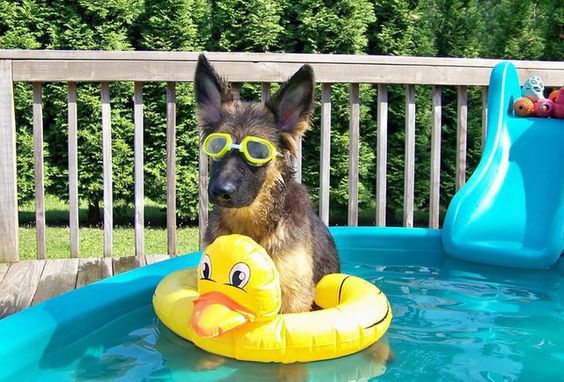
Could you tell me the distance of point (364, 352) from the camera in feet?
11.4

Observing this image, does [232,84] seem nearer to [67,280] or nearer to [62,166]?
[67,280]

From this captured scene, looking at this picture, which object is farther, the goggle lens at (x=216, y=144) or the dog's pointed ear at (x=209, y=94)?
the dog's pointed ear at (x=209, y=94)

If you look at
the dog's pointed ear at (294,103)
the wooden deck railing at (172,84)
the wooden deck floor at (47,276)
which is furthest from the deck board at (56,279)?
the dog's pointed ear at (294,103)

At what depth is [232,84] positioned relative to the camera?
5508 millimetres

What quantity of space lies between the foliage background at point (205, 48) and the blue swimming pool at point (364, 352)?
4.24 meters

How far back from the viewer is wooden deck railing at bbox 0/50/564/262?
5062 millimetres

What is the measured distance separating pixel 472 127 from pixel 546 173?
3.85 metres

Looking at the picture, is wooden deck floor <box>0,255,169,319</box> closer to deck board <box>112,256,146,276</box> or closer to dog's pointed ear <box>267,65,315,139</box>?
deck board <box>112,256,146,276</box>

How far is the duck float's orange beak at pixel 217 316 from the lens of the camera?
3150 mm

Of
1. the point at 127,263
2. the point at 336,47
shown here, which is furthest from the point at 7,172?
the point at 336,47

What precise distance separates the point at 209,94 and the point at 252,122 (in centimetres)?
33

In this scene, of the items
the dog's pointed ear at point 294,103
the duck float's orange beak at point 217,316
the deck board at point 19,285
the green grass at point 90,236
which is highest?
the dog's pointed ear at point 294,103

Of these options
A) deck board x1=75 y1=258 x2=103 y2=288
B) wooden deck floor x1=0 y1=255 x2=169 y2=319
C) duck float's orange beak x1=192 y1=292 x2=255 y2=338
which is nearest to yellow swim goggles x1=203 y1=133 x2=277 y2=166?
duck float's orange beak x1=192 y1=292 x2=255 y2=338

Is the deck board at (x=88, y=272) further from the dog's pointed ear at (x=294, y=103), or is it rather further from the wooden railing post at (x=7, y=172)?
the dog's pointed ear at (x=294, y=103)
